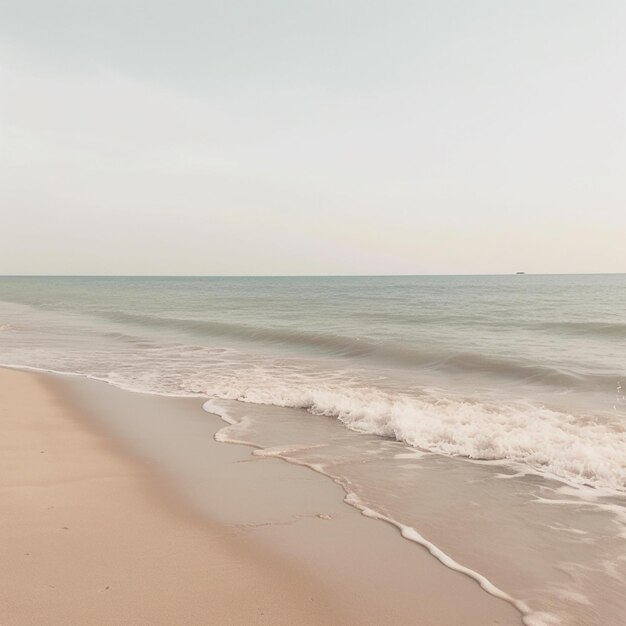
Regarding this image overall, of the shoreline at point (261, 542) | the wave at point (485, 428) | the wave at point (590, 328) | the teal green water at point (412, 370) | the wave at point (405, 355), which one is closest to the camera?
the shoreline at point (261, 542)

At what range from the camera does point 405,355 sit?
1811 centimetres

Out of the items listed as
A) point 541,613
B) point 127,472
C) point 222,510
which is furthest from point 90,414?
point 541,613

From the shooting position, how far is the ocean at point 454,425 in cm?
431

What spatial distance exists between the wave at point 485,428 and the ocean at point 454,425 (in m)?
0.03

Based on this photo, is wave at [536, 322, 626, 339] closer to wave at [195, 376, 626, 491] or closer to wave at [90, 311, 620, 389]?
wave at [90, 311, 620, 389]

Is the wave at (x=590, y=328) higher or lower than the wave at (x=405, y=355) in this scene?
higher

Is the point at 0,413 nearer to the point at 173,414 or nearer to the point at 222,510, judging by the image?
the point at 173,414

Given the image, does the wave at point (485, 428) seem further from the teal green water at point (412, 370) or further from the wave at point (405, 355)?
the wave at point (405, 355)

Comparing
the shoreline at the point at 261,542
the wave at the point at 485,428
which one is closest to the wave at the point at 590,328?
the wave at the point at 485,428

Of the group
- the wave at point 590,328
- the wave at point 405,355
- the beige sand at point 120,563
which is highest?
the wave at point 590,328

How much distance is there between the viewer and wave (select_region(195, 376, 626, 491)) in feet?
21.7

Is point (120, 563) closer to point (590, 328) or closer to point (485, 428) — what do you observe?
point (485, 428)

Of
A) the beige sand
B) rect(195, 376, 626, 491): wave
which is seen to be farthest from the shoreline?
rect(195, 376, 626, 491): wave

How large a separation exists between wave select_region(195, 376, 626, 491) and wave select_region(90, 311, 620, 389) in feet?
11.7
